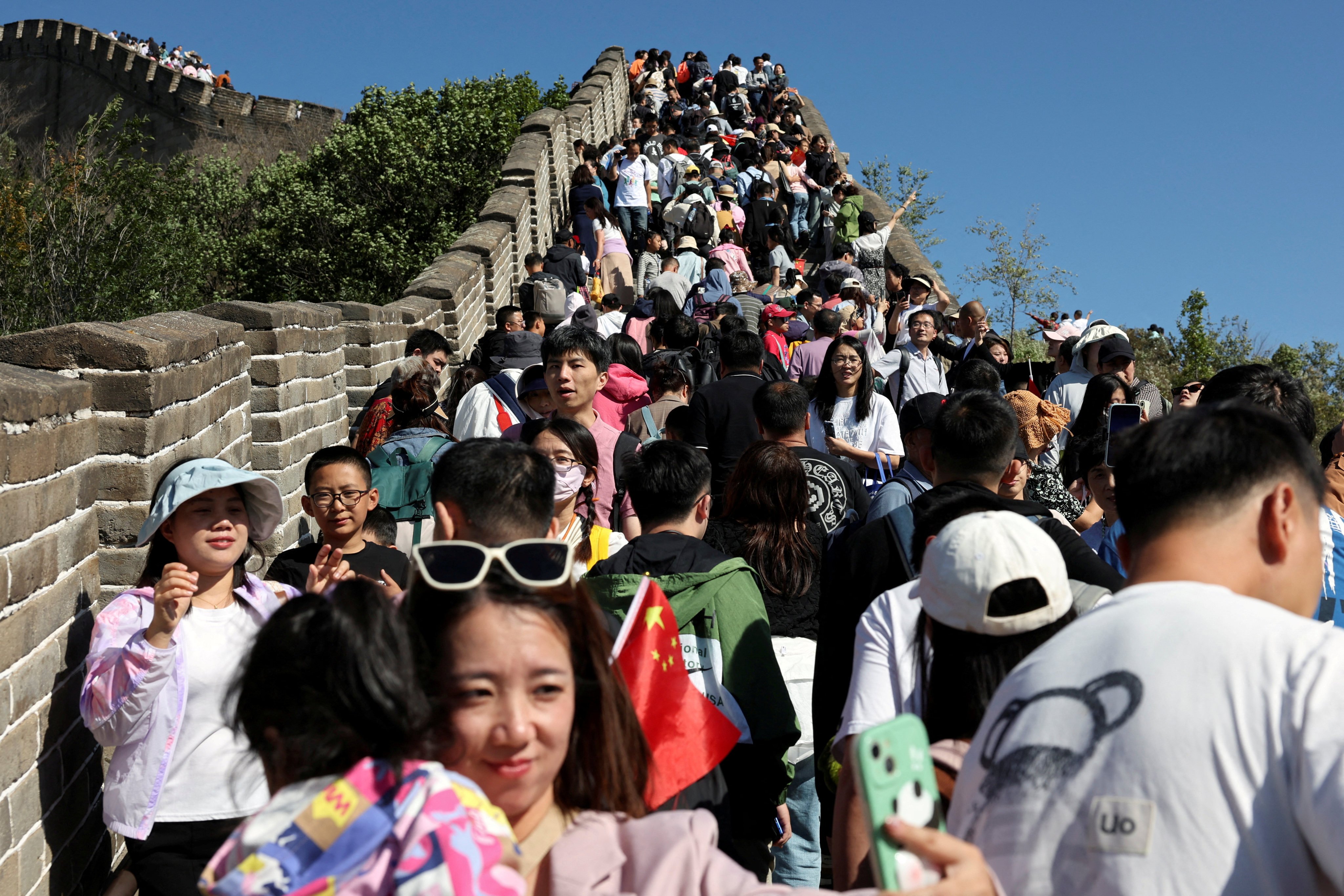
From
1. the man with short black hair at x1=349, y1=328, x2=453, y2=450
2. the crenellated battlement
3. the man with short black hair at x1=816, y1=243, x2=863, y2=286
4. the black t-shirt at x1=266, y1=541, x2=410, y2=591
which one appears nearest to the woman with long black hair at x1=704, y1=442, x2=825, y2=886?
the black t-shirt at x1=266, y1=541, x2=410, y2=591

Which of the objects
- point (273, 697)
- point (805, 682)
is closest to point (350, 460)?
point (805, 682)

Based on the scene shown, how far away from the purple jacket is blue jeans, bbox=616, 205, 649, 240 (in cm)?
1446

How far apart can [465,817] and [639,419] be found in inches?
188

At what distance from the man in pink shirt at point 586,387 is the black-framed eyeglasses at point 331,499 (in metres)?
1.08

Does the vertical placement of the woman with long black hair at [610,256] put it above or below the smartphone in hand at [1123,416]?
above

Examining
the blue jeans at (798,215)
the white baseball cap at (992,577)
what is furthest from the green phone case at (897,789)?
the blue jeans at (798,215)

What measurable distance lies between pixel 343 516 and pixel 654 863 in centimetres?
303

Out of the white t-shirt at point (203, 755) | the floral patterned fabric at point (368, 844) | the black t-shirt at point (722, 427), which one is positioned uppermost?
the black t-shirt at point (722, 427)

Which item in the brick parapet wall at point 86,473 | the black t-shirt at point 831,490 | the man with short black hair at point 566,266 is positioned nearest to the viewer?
the brick parapet wall at point 86,473

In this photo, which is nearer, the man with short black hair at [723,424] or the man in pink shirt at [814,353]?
the man with short black hair at [723,424]

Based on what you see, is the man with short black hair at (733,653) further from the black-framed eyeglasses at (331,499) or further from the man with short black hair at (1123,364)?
the man with short black hair at (1123,364)

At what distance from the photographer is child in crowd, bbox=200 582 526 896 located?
4.96 feet

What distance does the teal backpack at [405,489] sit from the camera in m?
5.25

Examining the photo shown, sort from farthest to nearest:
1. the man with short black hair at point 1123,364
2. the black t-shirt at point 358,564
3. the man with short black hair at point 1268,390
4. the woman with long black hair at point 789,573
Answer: the man with short black hair at point 1123,364 < the black t-shirt at point 358,564 < the woman with long black hair at point 789,573 < the man with short black hair at point 1268,390
